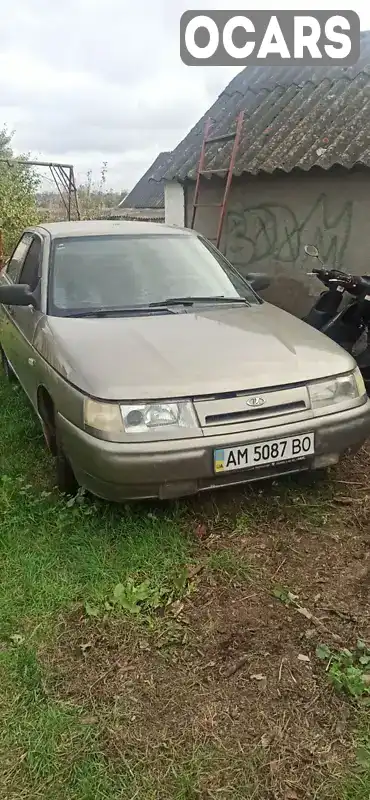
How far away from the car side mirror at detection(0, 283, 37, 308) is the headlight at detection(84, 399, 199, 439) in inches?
54.1

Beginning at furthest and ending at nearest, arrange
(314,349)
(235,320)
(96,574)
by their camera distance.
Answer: (235,320)
(314,349)
(96,574)

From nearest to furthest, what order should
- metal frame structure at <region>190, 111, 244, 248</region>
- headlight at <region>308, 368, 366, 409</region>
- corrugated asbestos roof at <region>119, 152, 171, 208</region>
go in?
headlight at <region>308, 368, 366, 409</region>
metal frame structure at <region>190, 111, 244, 248</region>
corrugated asbestos roof at <region>119, 152, 171, 208</region>

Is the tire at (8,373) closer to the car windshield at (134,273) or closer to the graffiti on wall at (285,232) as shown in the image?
the car windshield at (134,273)

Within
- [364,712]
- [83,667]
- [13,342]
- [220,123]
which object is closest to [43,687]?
[83,667]

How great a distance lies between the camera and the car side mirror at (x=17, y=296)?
4.05 meters

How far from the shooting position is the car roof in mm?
4605

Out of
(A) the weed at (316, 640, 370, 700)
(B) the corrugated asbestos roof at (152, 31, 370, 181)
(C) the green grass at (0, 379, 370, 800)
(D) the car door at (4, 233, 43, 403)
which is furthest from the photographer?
(B) the corrugated asbestos roof at (152, 31, 370, 181)

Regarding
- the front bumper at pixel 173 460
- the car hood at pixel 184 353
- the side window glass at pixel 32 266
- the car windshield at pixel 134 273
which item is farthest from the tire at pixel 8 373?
the front bumper at pixel 173 460

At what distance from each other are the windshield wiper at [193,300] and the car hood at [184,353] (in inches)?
6.1

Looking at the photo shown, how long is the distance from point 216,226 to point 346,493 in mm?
6031

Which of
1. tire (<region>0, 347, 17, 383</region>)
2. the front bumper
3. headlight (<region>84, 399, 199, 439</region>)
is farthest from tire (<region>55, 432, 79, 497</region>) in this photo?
Result: tire (<region>0, 347, 17, 383</region>)

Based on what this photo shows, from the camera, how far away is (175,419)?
3.02 m

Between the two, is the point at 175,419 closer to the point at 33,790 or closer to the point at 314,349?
the point at 314,349

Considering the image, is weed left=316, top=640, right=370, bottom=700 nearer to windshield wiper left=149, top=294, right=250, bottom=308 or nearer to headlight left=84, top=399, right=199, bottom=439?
headlight left=84, top=399, right=199, bottom=439
